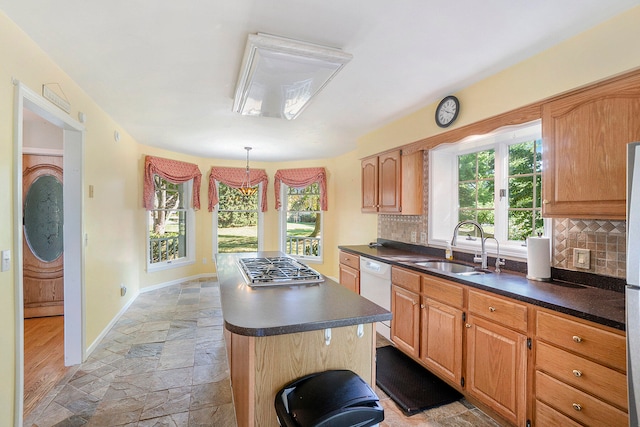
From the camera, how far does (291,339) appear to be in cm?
138

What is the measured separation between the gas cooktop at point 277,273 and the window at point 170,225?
325cm

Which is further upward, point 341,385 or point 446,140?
point 446,140

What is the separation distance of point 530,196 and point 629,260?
4.75 feet

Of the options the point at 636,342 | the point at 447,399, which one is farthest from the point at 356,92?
the point at 447,399

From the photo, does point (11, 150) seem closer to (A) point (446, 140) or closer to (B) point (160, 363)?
(B) point (160, 363)

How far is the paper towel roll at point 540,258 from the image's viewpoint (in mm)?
2027

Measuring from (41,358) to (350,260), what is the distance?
316 centimetres

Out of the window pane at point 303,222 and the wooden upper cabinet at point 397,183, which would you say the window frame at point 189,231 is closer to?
the window pane at point 303,222

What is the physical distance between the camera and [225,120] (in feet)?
11.2

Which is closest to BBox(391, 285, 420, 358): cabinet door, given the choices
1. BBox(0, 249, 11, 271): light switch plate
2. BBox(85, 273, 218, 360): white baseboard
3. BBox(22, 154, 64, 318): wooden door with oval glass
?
Answer: BBox(0, 249, 11, 271): light switch plate

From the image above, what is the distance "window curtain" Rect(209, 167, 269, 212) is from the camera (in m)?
5.76

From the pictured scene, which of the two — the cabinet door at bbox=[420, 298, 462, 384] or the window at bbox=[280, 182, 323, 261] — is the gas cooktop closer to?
the cabinet door at bbox=[420, 298, 462, 384]

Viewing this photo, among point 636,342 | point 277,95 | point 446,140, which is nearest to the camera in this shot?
point 636,342

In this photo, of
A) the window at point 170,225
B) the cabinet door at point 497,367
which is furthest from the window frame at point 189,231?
the cabinet door at point 497,367
